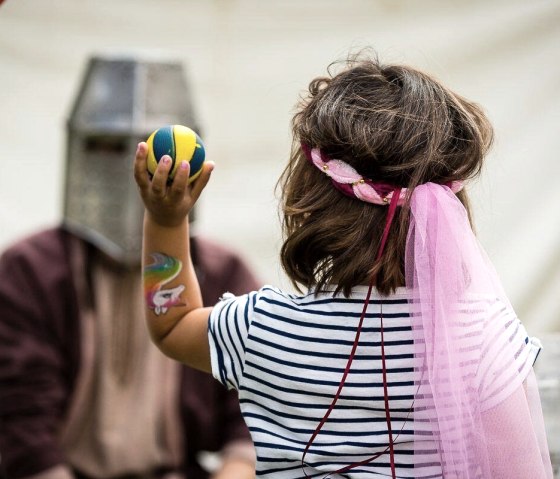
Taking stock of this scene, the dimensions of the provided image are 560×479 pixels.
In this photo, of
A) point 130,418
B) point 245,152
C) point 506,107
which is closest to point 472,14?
point 506,107

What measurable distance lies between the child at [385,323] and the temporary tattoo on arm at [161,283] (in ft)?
0.35

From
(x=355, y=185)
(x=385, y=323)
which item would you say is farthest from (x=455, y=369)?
(x=355, y=185)

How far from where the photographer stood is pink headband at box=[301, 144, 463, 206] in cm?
124

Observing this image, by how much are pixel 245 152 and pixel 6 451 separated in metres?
1.43

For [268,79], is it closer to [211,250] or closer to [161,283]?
[211,250]

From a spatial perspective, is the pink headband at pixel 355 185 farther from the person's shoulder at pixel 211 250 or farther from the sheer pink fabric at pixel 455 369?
the person's shoulder at pixel 211 250

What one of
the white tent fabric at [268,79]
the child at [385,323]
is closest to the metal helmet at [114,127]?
the white tent fabric at [268,79]

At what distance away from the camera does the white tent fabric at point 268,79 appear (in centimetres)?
330

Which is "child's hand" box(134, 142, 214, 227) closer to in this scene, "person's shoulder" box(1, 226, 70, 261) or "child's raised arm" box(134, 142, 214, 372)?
"child's raised arm" box(134, 142, 214, 372)

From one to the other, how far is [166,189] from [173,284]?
14 centimetres

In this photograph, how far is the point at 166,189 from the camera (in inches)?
52.1

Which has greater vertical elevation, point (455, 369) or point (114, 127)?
point (114, 127)

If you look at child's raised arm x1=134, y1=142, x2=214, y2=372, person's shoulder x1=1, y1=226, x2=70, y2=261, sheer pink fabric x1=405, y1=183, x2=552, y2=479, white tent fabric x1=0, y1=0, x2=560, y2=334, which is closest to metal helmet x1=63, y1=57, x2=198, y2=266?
person's shoulder x1=1, y1=226, x2=70, y2=261

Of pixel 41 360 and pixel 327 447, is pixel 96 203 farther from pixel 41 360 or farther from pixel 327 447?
pixel 327 447
